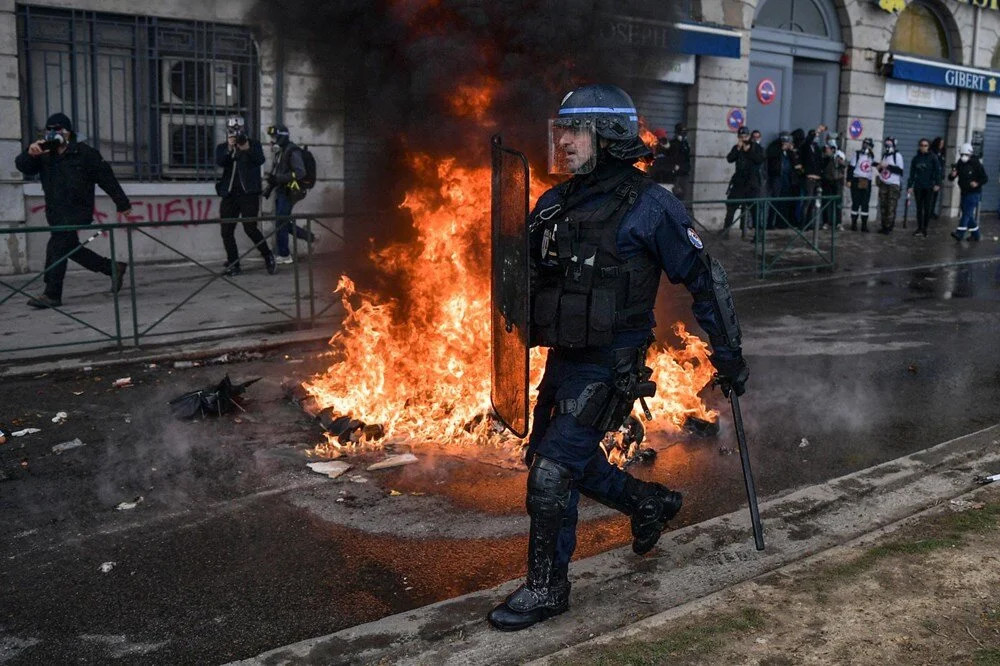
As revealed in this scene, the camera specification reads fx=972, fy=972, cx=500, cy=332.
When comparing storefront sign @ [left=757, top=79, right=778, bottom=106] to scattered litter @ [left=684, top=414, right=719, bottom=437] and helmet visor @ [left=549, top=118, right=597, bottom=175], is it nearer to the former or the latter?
scattered litter @ [left=684, top=414, right=719, bottom=437]

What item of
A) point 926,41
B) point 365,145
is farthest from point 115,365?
point 926,41

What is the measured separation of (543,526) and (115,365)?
4992mm

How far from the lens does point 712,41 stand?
16.5m

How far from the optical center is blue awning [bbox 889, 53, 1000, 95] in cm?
2023

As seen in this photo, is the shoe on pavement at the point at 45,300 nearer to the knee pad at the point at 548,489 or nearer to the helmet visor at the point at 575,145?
the helmet visor at the point at 575,145

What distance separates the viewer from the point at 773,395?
6.73 metres

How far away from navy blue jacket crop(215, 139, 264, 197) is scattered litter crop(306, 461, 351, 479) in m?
6.73

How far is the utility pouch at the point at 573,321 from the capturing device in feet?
11.3

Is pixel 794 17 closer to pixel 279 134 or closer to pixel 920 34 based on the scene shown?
pixel 920 34

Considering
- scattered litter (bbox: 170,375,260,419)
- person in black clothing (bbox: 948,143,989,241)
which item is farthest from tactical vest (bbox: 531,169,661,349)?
person in black clothing (bbox: 948,143,989,241)

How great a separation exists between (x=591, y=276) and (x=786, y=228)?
961 centimetres

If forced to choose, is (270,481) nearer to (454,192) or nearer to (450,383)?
(450,383)

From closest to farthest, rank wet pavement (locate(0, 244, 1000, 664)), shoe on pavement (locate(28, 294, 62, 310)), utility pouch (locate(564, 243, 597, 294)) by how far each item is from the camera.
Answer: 1. utility pouch (locate(564, 243, 597, 294))
2. wet pavement (locate(0, 244, 1000, 664))
3. shoe on pavement (locate(28, 294, 62, 310))

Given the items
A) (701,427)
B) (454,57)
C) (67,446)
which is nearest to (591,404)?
(701,427)
